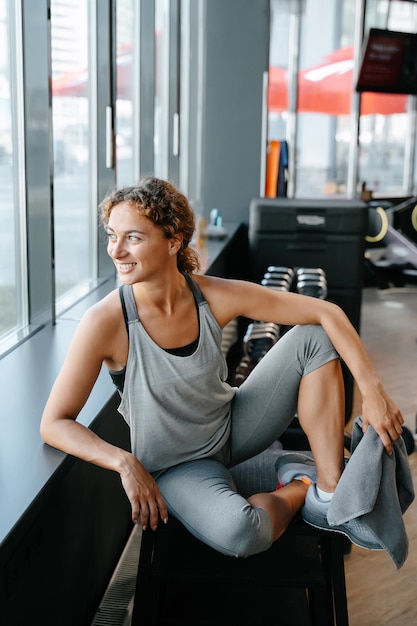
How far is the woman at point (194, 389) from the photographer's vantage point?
1.67 metres

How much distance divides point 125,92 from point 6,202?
189 centimetres

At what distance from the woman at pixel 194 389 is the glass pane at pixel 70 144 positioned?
4.12ft

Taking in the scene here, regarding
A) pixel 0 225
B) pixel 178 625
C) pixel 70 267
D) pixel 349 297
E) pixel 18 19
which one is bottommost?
pixel 178 625

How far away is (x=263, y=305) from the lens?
1.93m

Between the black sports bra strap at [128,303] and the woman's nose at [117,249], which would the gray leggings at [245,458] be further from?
the woman's nose at [117,249]

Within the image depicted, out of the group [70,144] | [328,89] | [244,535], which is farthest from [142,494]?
[328,89]

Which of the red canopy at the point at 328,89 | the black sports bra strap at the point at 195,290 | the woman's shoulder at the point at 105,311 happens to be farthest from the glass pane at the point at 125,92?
the red canopy at the point at 328,89

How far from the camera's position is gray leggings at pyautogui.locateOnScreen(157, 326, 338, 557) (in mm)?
1668

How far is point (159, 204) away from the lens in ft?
5.66

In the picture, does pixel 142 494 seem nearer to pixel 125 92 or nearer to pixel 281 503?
pixel 281 503

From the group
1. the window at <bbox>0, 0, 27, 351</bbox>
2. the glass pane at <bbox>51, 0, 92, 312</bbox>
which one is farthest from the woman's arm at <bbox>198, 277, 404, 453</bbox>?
the glass pane at <bbox>51, 0, 92, 312</bbox>

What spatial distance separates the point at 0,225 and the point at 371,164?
24.5 ft

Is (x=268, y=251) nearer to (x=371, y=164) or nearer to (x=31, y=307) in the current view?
(x=31, y=307)

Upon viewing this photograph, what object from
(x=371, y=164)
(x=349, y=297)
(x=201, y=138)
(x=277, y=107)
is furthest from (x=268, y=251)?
(x=371, y=164)
